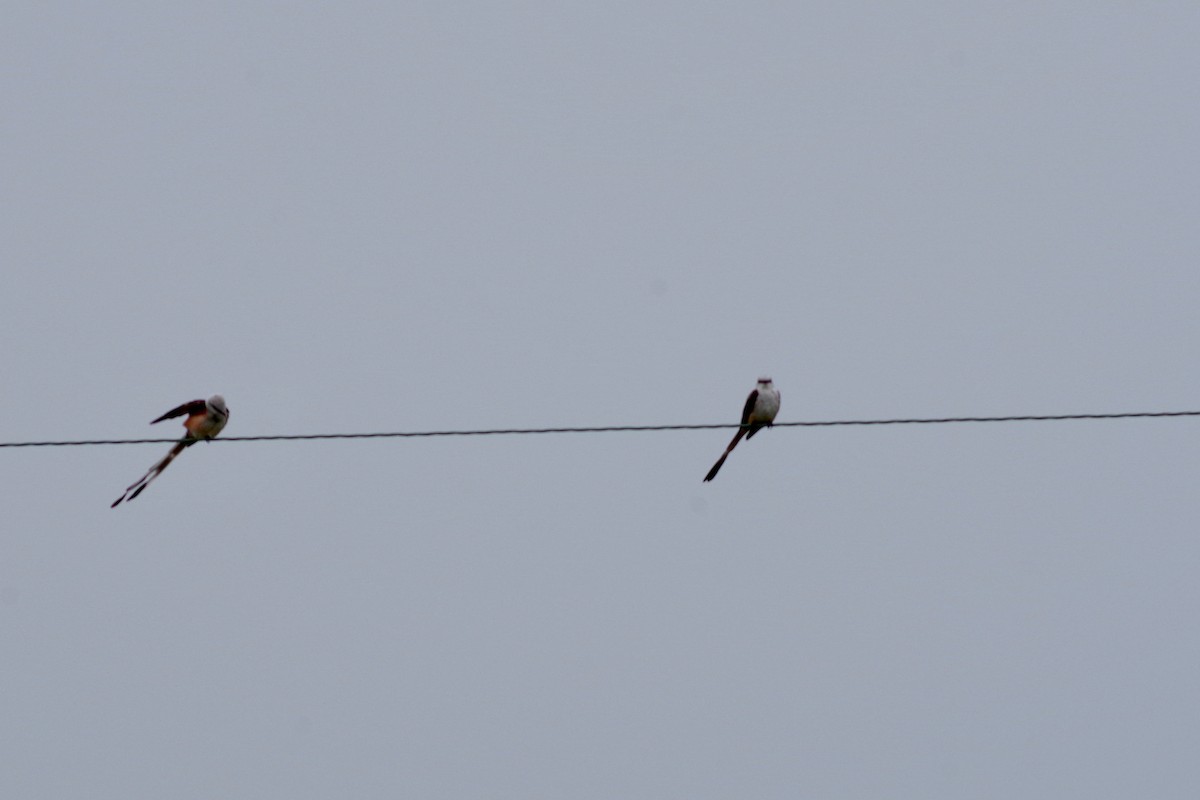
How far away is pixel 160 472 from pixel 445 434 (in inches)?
141

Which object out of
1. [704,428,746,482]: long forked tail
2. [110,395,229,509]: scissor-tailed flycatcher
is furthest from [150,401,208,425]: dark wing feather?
[704,428,746,482]: long forked tail

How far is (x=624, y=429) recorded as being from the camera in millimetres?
8023

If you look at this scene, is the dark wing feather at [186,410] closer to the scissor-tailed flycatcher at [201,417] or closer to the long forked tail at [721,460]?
the scissor-tailed flycatcher at [201,417]

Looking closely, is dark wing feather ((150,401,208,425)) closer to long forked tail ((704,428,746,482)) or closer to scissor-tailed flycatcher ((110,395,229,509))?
scissor-tailed flycatcher ((110,395,229,509))

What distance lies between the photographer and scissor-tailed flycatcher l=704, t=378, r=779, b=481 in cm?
1188

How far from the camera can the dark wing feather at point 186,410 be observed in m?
11.7

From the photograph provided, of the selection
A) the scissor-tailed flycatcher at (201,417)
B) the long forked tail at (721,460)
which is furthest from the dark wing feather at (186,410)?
the long forked tail at (721,460)

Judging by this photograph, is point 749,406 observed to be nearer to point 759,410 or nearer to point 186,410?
point 759,410

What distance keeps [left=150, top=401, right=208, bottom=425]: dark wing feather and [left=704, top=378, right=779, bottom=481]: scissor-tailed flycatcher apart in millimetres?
3120

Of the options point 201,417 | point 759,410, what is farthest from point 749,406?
point 201,417

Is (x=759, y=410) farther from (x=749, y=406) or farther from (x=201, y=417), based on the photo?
(x=201, y=417)

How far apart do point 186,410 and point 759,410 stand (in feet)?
11.4

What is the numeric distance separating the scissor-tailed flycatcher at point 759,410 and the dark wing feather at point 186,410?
123 inches

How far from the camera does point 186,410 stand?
1184 cm
